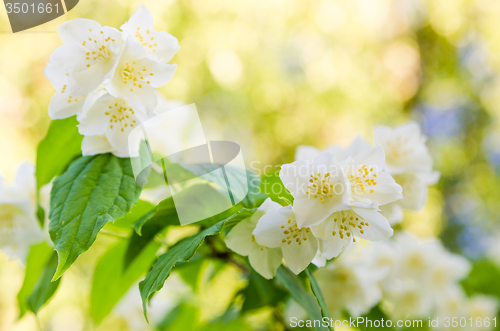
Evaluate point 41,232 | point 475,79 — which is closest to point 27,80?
point 41,232

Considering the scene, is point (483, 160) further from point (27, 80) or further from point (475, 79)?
point (27, 80)

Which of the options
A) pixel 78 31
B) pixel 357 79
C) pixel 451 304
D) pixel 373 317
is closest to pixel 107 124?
pixel 78 31

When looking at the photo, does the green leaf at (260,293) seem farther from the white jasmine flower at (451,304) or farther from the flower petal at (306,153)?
the white jasmine flower at (451,304)

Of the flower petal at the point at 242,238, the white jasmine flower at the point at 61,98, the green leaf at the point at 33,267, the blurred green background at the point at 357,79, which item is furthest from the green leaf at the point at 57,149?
the blurred green background at the point at 357,79

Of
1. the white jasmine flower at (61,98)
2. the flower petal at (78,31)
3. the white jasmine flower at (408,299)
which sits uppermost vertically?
the flower petal at (78,31)

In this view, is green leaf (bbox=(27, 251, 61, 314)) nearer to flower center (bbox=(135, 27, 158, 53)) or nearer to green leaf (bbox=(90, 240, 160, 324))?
green leaf (bbox=(90, 240, 160, 324))

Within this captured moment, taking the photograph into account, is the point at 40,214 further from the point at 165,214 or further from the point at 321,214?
the point at 321,214

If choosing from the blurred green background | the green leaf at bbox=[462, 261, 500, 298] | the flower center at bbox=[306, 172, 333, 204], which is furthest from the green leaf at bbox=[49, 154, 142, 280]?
the blurred green background
